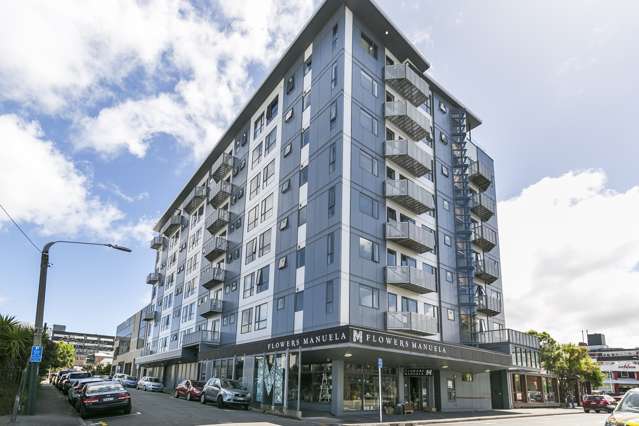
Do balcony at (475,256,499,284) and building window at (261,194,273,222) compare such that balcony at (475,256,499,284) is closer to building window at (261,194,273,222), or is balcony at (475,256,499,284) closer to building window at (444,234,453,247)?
building window at (444,234,453,247)

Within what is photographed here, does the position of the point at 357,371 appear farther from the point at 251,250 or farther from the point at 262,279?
the point at 251,250

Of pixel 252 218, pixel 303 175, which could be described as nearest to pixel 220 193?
pixel 252 218

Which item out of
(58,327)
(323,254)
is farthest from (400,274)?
(58,327)

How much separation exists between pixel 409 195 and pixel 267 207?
39.2 ft

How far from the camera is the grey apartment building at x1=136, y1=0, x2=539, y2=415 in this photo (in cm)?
2845

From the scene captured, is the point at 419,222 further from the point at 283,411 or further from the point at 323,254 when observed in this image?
the point at 283,411

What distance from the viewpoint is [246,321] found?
3809cm

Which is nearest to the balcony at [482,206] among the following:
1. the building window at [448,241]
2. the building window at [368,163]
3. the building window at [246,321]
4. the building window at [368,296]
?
the building window at [448,241]

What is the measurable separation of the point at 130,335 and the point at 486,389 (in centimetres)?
6978

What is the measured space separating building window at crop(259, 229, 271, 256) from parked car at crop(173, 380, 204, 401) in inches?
400

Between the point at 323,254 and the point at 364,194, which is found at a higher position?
the point at 364,194

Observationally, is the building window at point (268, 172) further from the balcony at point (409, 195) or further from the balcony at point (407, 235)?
the balcony at point (407, 235)

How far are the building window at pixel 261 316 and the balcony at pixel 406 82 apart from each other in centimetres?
1799

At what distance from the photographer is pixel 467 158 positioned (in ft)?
139
